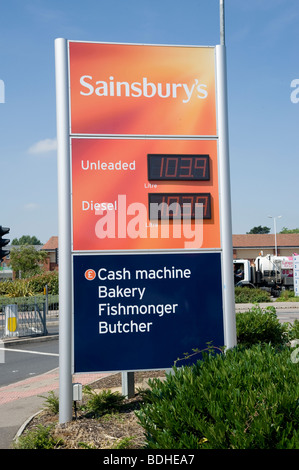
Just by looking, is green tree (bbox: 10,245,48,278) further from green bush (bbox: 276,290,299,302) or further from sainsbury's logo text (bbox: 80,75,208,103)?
sainsbury's logo text (bbox: 80,75,208,103)

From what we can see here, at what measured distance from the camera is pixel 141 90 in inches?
291

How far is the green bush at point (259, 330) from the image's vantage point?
10.1 meters

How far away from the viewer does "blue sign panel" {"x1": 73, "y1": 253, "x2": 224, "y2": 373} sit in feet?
22.9

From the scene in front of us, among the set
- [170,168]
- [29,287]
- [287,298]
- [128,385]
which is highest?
[170,168]

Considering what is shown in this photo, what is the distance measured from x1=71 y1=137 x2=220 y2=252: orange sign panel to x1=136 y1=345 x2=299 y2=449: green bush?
9.54 ft

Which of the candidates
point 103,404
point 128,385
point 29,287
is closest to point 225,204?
point 128,385

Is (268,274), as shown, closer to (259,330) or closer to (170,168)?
(259,330)

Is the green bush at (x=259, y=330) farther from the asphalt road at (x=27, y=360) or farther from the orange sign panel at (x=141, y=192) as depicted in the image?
the asphalt road at (x=27, y=360)

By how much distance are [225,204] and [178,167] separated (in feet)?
2.86

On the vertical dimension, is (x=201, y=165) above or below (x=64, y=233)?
above

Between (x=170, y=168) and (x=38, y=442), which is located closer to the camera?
(x=38, y=442)

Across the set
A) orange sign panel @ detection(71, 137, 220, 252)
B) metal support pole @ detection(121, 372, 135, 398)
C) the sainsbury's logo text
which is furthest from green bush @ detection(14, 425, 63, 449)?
the sainsbury's logo text
